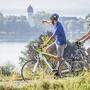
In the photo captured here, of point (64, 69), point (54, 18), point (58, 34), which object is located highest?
point (54, 18)

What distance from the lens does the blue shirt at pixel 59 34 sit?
990 cm

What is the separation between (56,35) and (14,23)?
84441mm

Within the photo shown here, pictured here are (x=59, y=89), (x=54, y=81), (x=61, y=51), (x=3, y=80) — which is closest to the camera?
(x=59, y=89)

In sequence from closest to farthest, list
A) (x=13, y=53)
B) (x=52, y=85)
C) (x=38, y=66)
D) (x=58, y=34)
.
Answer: (x=52, y=85) → (x=58, y=34) → (x=38, y=66) → (x=13, y=53)

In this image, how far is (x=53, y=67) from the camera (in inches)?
405

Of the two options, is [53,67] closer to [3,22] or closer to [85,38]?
[85,38]

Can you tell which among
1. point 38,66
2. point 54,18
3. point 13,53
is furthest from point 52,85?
point 13,53

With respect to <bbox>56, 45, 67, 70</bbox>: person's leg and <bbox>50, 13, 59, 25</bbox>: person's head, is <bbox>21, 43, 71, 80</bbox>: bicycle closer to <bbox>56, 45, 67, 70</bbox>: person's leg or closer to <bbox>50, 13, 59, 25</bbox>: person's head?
<bbox>56, 45, 67, 70</bbox>: person's leg

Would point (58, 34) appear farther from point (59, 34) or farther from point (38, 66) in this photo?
point (38, 66)

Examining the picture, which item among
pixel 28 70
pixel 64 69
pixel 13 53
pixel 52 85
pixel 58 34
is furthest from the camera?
pixel 13 53

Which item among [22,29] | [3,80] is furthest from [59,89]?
[22,29]

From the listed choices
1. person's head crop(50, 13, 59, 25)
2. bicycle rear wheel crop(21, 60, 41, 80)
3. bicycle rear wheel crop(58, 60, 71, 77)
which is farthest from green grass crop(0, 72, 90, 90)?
person's head crop(50, 13, 59, 25)

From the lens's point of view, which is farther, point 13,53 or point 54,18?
point 13,53

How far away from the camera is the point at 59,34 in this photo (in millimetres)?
9906
